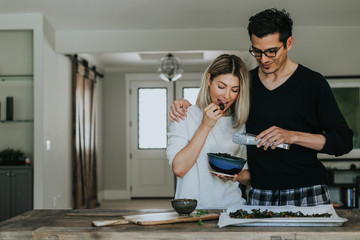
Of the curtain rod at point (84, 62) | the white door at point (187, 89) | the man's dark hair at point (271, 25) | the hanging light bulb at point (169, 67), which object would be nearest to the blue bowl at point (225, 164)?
the man's dark hair at point (271, 25)

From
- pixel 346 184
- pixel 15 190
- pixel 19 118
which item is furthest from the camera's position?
pixel 346 184

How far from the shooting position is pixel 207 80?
2.01m

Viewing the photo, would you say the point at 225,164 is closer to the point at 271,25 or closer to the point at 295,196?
the point at 295,196

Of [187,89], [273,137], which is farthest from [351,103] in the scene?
[273,137]

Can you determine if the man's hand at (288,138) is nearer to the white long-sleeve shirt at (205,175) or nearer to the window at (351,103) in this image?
the white long-sleeve shirt at (205,175)

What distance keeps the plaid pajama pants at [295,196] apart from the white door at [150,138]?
6.51 metres

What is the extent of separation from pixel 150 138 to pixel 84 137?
1788 mm

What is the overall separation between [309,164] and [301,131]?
5.5 inches

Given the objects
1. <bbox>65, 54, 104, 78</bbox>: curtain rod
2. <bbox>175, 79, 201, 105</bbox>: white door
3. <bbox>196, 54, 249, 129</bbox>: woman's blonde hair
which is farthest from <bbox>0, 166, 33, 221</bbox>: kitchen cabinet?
<bbox>175, 79, 201, 105</bbox>: white door

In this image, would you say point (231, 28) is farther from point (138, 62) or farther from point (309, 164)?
point (309, 164)

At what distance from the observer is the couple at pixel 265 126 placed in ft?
5.88

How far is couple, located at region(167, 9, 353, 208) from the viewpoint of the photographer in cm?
179

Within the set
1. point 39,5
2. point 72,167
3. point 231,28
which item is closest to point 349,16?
point 231,28

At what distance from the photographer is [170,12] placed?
15.6 ft
